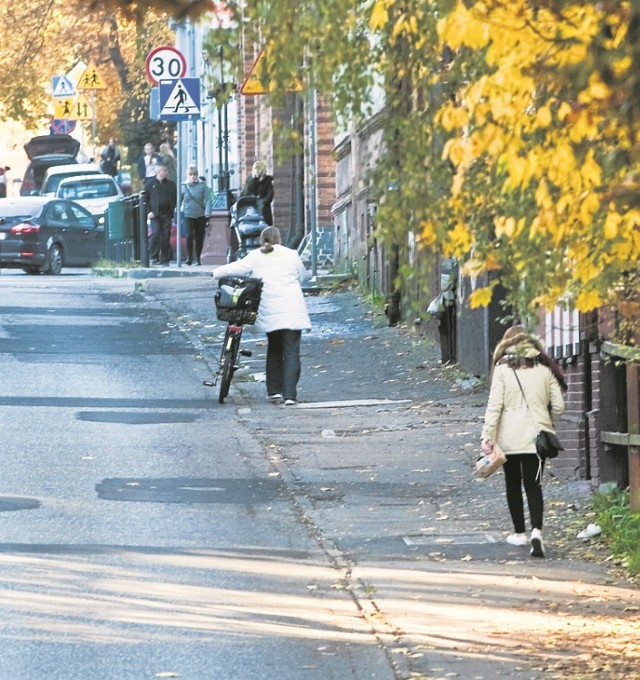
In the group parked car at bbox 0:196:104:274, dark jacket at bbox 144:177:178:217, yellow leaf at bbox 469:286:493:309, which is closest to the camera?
yellow leaf at bbox 469:286:493:309

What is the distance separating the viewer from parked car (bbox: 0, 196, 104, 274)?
38.0 meters

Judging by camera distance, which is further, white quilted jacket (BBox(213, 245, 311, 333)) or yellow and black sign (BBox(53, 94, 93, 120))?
yellow and black sign (BBox(53, 94, 93, 120))

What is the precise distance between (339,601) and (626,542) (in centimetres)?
208

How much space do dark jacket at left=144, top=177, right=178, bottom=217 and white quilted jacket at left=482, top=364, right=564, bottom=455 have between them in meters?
25.1

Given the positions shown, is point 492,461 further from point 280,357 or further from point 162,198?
point 162,198

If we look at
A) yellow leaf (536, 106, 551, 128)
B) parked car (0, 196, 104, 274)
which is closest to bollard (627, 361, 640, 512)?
yellow leaf (536, 106, 551, 128)

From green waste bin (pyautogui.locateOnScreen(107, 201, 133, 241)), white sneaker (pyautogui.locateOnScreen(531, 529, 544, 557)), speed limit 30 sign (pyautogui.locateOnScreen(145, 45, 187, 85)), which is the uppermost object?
speed limit 30 sign (pyautogui.locateOnScreen(145, 45, 187, 85))

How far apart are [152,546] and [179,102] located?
63.3 ft

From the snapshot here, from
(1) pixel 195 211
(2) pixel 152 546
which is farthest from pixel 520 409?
(1) pixel 195 211

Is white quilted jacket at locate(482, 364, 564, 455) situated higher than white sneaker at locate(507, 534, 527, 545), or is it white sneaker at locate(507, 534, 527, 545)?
white quilted jacket at locate(482, 364, 564, 455)

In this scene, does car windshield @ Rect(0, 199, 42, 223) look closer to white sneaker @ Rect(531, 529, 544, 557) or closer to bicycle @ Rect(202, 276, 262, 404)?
bicycle @ Rect(202, 276, 262, 404)

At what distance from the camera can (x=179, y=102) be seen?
99.8 feet

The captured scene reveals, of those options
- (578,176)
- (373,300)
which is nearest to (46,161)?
(373,300)

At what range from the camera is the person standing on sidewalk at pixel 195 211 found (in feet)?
118
